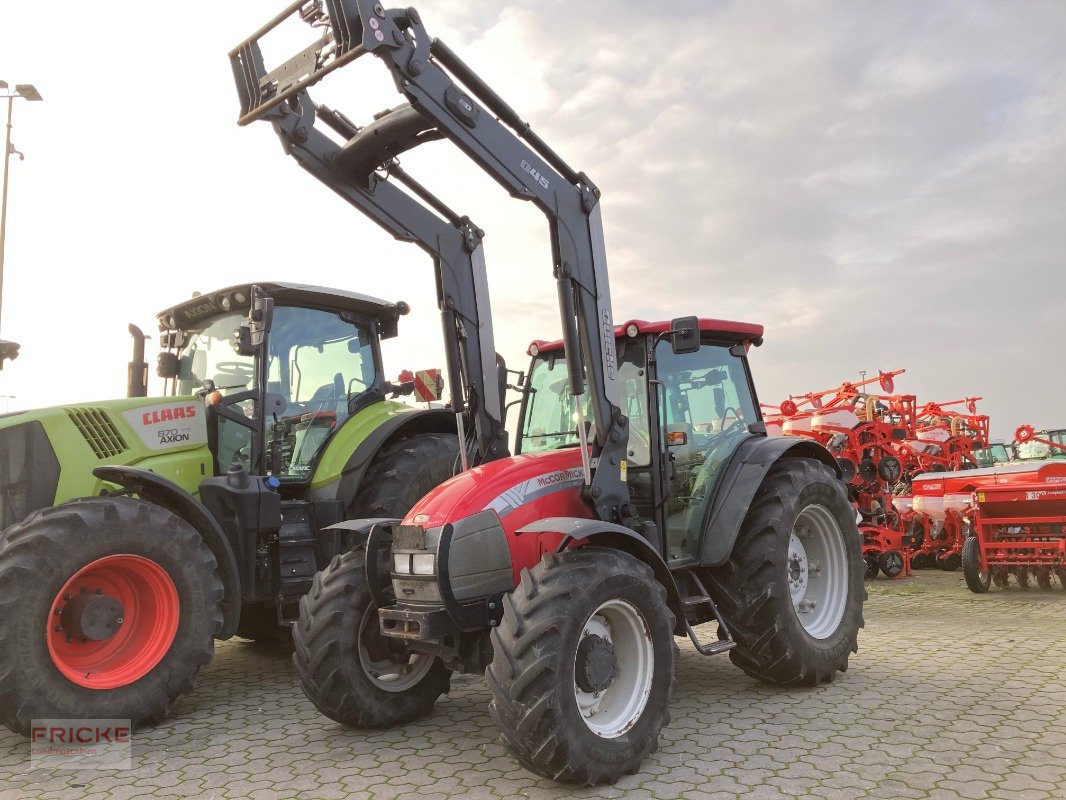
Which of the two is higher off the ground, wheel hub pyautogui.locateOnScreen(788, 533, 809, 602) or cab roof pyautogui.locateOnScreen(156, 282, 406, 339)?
cab roof pyautogui.locateOnScreen(156, 282, 406, 339)

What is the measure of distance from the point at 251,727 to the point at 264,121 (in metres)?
3.52

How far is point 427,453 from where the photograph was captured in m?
6.70

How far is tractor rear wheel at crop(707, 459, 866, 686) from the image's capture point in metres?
5.03

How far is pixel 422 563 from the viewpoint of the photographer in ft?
13.9

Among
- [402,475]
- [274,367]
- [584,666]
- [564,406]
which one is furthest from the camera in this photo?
[402,475]

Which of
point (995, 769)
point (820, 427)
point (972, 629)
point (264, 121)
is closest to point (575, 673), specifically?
point (995, 769)

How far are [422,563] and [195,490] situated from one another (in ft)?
8.38

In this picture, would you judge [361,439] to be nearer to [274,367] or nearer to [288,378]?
[288,378]

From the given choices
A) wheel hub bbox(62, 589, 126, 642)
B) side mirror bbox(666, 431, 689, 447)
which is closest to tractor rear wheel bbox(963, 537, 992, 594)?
side mirror bbox(666, 431, 689, 447)

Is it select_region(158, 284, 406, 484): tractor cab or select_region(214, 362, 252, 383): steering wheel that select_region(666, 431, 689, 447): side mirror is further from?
select_region(214, 362, 252, 383): steering wheel

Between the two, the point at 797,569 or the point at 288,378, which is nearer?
the point at 797,569

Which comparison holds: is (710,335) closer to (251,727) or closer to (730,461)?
(730,461)

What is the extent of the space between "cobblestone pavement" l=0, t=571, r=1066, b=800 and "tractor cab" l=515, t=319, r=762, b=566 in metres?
1.07

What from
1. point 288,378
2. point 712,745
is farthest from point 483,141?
point 712,745
